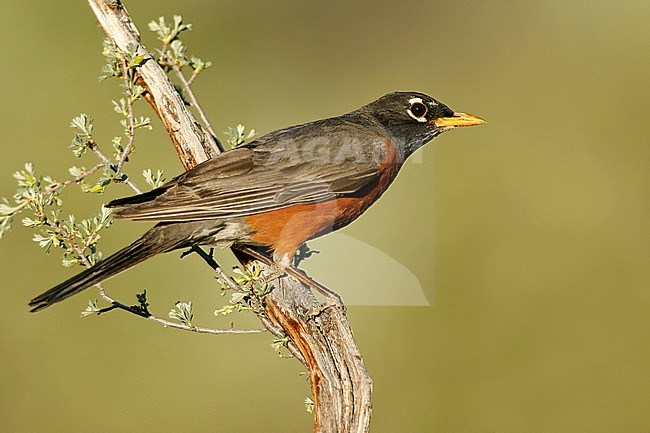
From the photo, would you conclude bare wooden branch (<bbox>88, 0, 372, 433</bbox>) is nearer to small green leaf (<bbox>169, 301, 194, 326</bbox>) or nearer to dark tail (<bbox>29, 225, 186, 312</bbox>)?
small green leaf (<bbox>169, 301, 194, 326</bbox>)

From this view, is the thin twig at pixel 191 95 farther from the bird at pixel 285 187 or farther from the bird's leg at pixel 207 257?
the bird's leg at pixel 207 257

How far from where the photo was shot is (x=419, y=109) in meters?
6.29

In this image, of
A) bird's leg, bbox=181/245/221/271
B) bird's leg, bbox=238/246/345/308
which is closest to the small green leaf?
bird's leg, bbox=181/245/221/271

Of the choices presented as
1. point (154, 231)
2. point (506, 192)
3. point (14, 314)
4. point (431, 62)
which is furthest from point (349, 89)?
point (154, 231)

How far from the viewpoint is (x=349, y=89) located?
14.3m

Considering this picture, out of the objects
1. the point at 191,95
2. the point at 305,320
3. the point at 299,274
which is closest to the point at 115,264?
the point at 305,320

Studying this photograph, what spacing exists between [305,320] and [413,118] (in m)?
2.08

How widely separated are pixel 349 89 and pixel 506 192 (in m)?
3.32

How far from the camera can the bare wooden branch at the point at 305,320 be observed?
15.0 feet

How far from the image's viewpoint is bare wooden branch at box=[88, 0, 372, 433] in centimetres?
456

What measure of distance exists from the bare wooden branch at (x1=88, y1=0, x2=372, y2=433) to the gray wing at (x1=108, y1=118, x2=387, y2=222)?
0.38 m

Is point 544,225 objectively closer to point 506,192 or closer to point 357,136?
point 506,192

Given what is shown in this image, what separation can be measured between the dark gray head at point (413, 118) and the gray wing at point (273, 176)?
0.76 feet

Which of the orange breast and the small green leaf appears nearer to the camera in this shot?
the small green leaf
